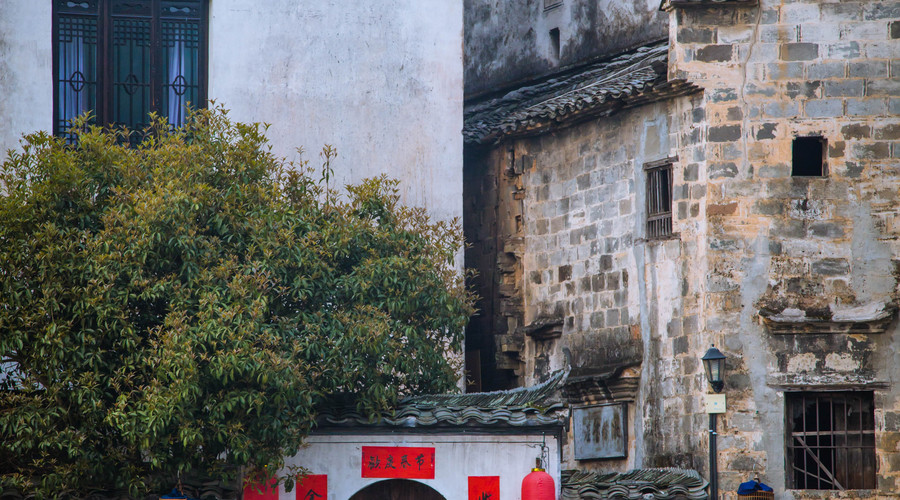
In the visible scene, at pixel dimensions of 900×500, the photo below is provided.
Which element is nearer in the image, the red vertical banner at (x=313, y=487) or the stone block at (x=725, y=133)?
the red vertical banner at (x=313, y=487)

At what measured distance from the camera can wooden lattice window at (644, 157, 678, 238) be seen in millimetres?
18969

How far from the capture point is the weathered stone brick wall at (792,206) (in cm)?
1778

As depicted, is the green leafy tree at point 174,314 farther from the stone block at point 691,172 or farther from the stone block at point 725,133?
the stone block at point 725,133

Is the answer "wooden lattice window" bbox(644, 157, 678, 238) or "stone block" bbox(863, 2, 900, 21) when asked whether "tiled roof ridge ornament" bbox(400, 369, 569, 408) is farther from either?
"stone block" bbox(863, 2, 900, 21)

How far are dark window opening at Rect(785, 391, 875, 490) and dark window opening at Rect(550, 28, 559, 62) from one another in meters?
8.25

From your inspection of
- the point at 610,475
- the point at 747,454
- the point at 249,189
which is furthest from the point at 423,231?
the point at 747,454

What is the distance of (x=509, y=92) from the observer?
23828 mm

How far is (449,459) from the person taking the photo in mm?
15914

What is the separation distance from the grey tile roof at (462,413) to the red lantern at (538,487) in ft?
1.97

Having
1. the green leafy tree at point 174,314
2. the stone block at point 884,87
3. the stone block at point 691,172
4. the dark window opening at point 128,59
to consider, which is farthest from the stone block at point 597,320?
the dark window opening at point 128,59

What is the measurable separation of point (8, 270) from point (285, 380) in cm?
310

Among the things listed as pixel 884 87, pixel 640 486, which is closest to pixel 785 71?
pixel 884 87

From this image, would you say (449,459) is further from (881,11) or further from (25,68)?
(881,11)

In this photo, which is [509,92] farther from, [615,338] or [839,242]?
[839,242]
